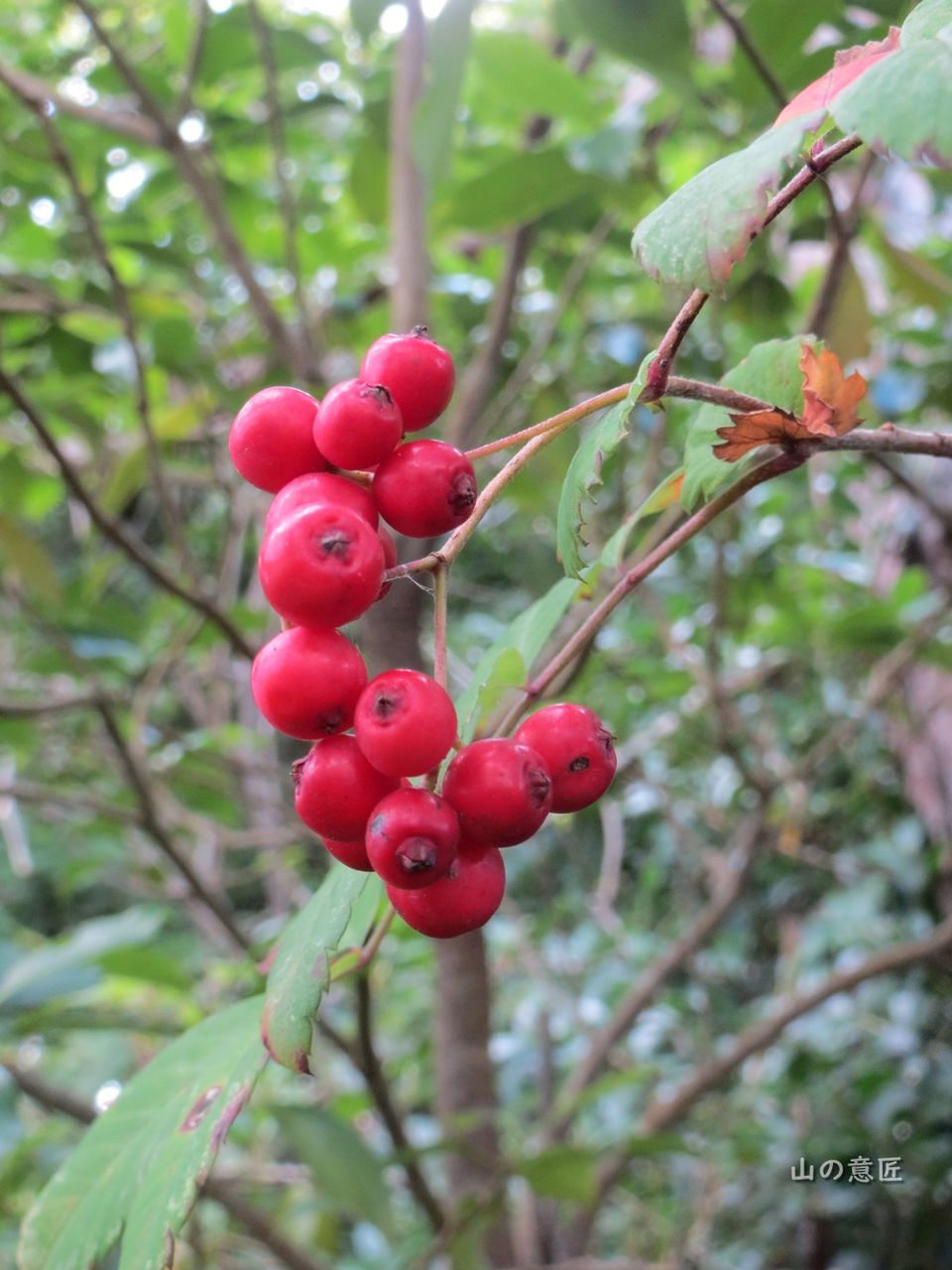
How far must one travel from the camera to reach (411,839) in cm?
35

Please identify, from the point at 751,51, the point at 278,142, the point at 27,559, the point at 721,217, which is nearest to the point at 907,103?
the point at 721,217

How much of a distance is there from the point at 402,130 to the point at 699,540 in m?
1.05

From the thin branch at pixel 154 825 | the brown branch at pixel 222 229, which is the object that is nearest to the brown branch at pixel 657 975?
the thin branch at pixel 154 825

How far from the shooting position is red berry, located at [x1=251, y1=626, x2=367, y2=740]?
0.37m

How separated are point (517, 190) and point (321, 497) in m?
0.61

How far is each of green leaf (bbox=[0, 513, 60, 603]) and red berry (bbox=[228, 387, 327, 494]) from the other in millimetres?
829

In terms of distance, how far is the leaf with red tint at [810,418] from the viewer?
0.36m

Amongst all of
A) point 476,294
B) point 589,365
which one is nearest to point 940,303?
point 589,365

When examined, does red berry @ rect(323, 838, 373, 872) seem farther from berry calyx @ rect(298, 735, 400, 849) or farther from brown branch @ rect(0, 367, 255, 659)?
brown branch @ rect(0, 367, 255, 659)

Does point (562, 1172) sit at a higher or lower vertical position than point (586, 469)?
lower

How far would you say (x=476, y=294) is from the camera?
1.37m

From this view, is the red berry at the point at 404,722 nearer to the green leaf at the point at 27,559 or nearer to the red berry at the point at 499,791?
the red berry at the point at 499,791

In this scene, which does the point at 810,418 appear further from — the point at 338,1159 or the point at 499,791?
the point at 338,1159

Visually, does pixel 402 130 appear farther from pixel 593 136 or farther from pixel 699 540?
pixel 699 540
